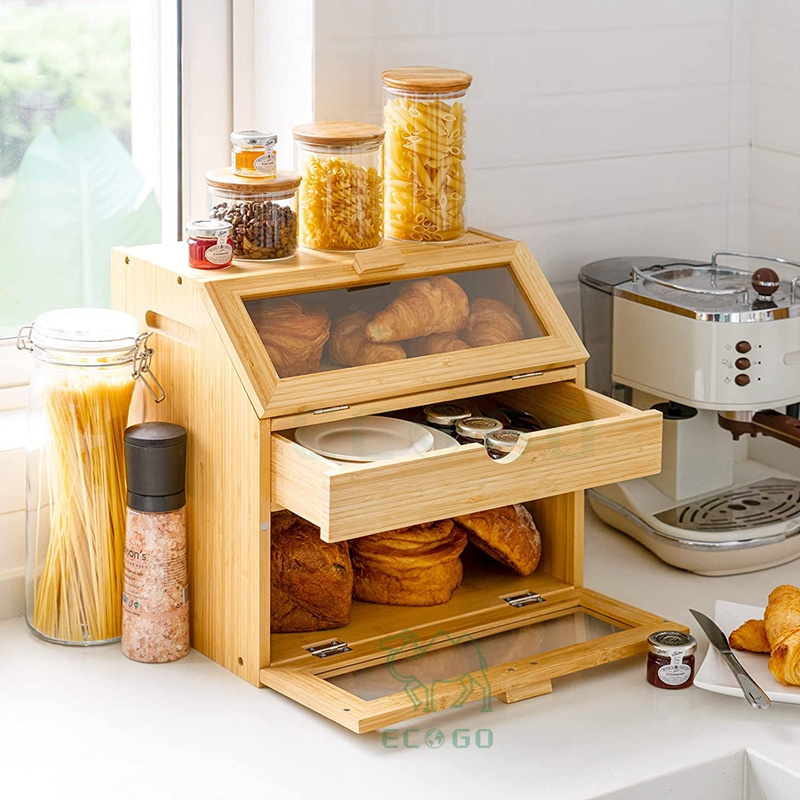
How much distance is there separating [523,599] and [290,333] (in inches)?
16.8

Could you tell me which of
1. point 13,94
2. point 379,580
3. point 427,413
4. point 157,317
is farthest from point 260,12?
point 379,580

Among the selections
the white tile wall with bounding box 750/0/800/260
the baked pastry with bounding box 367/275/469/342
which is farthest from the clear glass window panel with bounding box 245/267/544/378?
the white tile wall with bounding box 750/0/800/260

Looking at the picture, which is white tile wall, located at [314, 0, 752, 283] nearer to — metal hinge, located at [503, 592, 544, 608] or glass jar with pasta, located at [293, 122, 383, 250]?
glass jar with pasta, located at [293, 122, 383, 250]

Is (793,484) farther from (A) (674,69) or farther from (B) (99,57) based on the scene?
(B) (99,57)

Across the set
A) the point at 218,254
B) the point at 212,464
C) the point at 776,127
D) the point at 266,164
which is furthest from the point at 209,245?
the point at 776,127

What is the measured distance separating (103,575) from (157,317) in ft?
0.95

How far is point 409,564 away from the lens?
156 centimetres

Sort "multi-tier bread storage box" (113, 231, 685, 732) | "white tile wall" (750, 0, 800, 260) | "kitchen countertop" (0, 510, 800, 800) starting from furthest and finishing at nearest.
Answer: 1. "white tile wall" (750, 0, 800, 260)
2. "multi-tier bread storage box" (113, 231, 685, 732)
3. "kitchen countertop" (0, 510, 800, 800)

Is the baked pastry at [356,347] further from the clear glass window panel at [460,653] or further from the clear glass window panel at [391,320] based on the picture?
the clear glass window panel at [460,653]

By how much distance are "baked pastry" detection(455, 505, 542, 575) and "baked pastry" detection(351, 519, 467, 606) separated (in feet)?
0.08

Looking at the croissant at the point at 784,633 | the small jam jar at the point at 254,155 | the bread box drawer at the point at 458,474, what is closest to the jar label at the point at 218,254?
the small jam jar at the point at 254,155

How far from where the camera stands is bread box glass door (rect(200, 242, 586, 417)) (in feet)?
4.60

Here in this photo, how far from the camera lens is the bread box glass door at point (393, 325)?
4.60 ft

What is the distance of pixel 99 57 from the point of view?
1.69 metres
